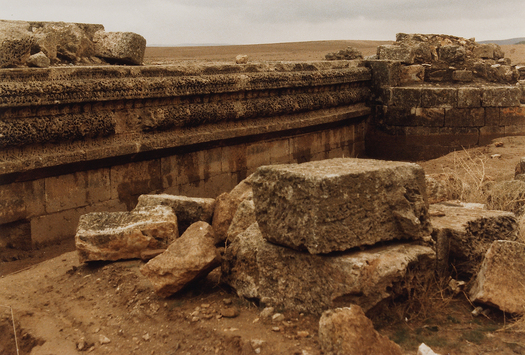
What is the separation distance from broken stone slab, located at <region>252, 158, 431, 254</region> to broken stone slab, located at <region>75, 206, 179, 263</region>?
102 centimetres

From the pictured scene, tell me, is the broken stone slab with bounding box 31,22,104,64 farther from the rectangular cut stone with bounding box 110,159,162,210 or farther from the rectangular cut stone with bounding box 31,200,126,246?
the rectangular cut stone with bounding box 31,200,126,246

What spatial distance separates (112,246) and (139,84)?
1912 millimetres

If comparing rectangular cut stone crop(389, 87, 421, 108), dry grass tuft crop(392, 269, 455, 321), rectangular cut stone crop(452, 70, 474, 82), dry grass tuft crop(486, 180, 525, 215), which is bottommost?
dry grass tuft crop(392, 269, 455, 321)

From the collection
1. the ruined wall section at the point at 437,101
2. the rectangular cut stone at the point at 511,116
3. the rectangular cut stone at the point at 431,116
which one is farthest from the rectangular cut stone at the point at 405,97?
the rectangular cut stone at the point at 511,116

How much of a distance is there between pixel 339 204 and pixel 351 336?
2.56ft

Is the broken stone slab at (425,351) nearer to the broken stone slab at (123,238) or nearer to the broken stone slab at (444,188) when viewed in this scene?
the broken stone slab at (123,238)

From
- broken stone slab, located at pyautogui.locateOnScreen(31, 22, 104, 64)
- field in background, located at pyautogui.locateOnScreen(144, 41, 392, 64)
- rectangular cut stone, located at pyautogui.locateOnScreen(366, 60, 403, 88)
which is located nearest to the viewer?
broken stone slab, located at pyautogui.locateOnScreen(31, 22, 104, 64)

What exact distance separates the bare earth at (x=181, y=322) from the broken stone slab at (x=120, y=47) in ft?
10.3

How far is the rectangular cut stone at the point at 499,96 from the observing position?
28.7 ft

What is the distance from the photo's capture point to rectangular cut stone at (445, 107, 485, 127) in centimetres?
884

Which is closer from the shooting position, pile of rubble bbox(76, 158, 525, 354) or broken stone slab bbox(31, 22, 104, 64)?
pile of rubble bbox(76, 158, 525, 354)

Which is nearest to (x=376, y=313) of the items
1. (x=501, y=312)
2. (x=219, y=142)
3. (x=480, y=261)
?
(x=501, y=312)

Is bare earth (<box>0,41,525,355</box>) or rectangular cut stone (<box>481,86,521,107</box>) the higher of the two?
rectangular cut stone (<box>481,86,521,107</box>)

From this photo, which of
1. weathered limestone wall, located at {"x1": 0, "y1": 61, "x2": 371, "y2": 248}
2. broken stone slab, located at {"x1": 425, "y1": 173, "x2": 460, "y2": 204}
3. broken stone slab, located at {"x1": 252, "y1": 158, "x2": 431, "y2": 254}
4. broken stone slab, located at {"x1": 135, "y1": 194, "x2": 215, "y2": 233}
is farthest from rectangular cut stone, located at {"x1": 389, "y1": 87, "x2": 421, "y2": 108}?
broken stone slab, located at {"x1": 252, "y1": 158, "x2": 431, "y2": 254}
